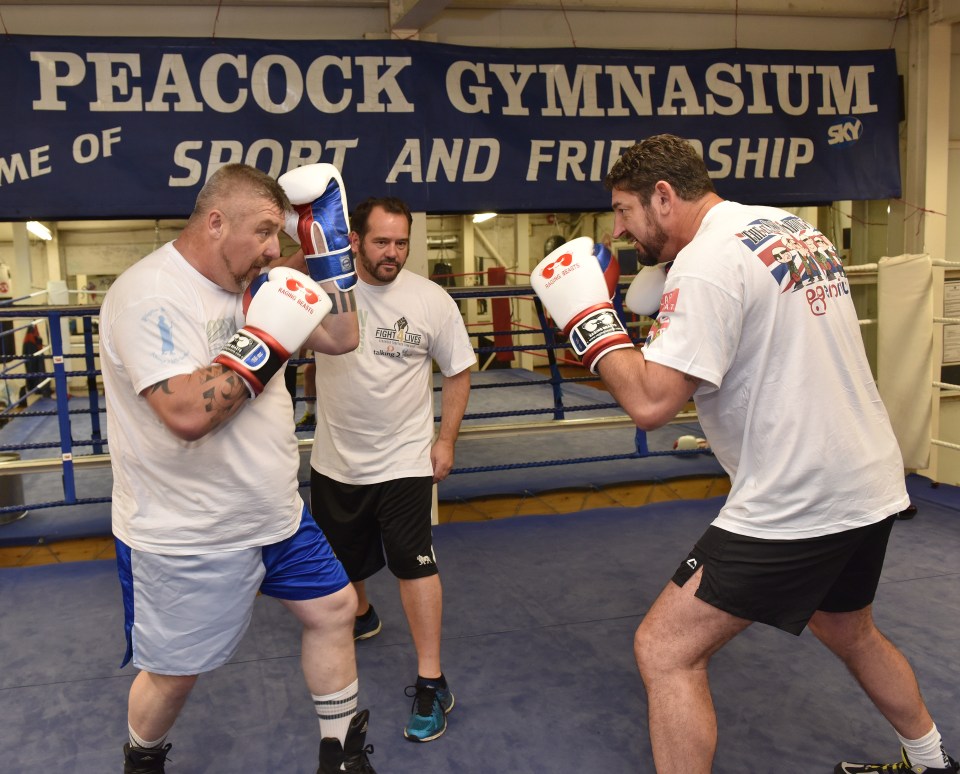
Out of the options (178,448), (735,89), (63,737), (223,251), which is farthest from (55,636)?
(735,89)

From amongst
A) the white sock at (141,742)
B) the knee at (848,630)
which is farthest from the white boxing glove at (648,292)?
the white sock at (141,742)

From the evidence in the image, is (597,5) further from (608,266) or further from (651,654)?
(651,654)

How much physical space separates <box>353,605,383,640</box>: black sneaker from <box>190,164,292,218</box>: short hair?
4.84ft

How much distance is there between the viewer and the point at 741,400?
1.58 m

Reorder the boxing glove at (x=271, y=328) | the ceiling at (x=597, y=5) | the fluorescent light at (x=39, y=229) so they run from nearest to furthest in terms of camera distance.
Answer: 1. the boxing glove at (x=271, y=328)
2. the ceiling at (x=597, y=5)
3. the fluorescent light at (x=39, y=229)

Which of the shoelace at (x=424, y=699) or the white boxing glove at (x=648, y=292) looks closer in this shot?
the white boxing glove at (x=648, y=292)

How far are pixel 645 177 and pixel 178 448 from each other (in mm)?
1035

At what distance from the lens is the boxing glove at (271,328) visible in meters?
1.61

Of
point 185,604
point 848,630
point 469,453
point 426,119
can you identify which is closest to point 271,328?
point 185,604

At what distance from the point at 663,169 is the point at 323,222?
0.78 metres

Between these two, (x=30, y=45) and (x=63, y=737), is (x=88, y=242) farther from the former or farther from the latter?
(x=63, y=737)

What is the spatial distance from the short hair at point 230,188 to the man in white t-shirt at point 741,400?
0.62 m

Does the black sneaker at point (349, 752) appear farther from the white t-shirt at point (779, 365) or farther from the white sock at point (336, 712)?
→ the white t-shirt at point (779, 365)

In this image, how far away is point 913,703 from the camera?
69.3 inches
